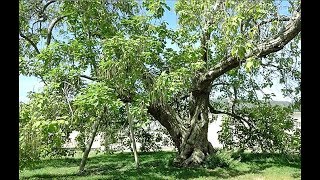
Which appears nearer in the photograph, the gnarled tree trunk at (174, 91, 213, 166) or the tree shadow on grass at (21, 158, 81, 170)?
the gnarled tree trunk at (174, 91, 213, 166)

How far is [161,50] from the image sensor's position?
22.7 feet

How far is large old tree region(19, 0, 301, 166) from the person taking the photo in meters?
5.95

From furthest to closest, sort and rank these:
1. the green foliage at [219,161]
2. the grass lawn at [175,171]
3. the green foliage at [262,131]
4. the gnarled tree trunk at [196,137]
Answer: the green foliage at [262,131] → the gnarled tree trunk at [196,137] → the green foliage at [219,161] → the grass lawn at [175,171]

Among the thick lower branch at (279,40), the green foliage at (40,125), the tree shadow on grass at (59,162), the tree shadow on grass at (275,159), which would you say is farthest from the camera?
the tree shadow on grass at (59,162)

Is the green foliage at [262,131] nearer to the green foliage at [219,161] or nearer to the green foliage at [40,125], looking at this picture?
the green foliage at [219,161]

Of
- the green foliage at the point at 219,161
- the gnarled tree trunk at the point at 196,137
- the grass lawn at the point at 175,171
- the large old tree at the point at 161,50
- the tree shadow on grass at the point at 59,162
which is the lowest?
the tree shadow on grass at the point at 59,162

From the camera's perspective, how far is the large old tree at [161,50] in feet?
19.5

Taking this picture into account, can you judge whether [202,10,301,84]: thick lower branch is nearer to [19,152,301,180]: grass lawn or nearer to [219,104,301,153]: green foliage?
[19,152,301,180]: grass lawn

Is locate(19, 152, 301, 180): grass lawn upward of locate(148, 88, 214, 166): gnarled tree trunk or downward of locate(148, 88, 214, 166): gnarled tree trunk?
downward

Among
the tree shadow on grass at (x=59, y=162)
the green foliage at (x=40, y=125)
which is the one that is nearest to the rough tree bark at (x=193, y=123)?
the green foliage at (x=40, y=125)

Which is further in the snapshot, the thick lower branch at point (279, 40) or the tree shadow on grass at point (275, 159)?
the tree shadow on grass at point (275, 159)

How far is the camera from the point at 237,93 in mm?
9492

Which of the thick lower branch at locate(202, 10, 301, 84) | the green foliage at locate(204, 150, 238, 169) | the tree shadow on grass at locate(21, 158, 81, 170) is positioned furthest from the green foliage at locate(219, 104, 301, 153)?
the tree shadow on grass at locate(21, 158, 81, 170)
